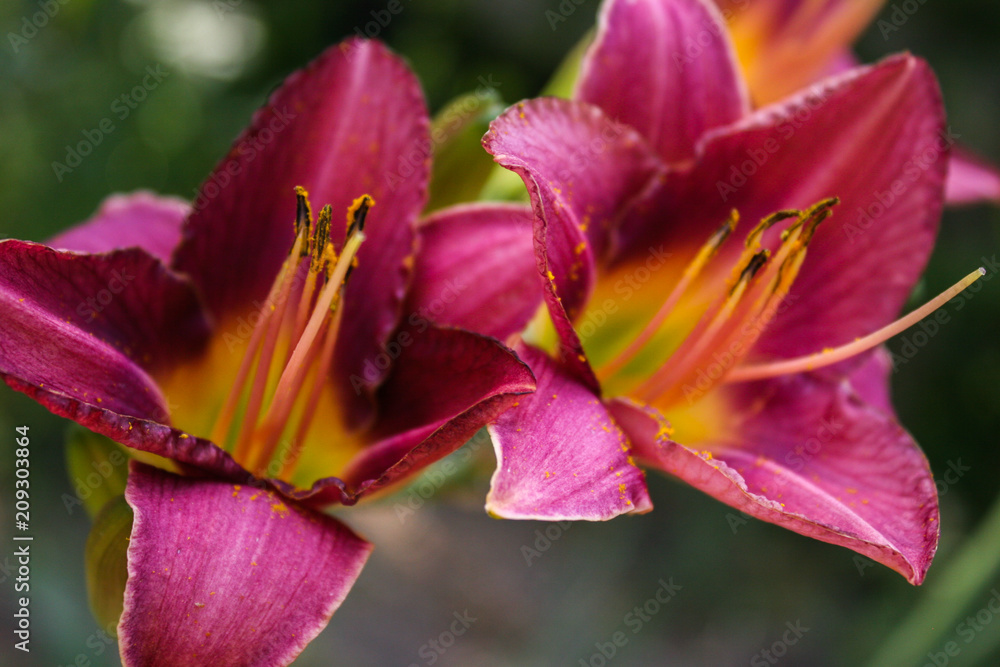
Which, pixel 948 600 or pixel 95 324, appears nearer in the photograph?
pixel 95 324

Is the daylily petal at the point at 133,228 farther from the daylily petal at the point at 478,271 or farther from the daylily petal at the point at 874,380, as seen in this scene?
the daylily petal at the point at 874,380

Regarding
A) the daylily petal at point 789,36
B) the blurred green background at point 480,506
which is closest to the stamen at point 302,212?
the daylily petal at point 789,36

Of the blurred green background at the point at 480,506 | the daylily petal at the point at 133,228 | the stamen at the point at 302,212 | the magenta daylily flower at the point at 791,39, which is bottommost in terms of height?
the blurred green background at the point at 480,506

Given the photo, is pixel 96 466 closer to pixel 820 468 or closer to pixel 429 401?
pixel 429 401

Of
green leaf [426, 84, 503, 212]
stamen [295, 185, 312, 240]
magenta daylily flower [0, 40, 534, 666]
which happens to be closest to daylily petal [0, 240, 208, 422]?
magenta daylily flower [0, 40, 534, 666]

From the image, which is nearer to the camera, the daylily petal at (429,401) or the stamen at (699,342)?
the daylily petal at (429,401)

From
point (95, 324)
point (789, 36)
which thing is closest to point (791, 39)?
point (789, 36)

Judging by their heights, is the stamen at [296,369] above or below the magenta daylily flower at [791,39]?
below

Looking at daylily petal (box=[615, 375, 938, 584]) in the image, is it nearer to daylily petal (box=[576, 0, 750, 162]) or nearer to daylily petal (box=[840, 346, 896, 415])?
daylily petal (box=[840, 346, 896, 415])
